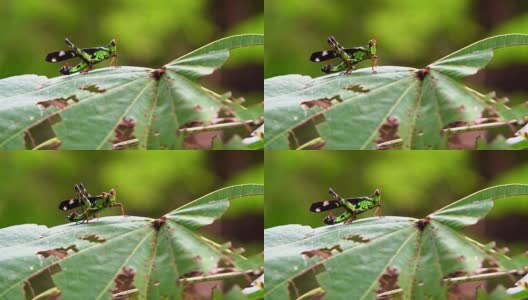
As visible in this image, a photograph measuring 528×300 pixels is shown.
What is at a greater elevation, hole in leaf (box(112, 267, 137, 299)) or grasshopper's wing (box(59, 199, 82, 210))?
grasshopper's wing (box(59, 199, 82, 210))

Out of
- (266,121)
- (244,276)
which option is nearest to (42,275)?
(244,276)

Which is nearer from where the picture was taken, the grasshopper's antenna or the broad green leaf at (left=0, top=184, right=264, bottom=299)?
the broad green leaf at (left=0, top=184, right=264, bottom=299)

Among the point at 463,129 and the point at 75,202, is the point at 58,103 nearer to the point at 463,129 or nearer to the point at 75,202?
the point at 75,202

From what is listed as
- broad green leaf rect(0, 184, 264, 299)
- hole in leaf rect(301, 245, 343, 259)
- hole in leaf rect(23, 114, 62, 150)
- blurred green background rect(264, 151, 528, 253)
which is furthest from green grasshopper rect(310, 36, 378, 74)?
hole in leaf rect(23, 114, 62, 150)

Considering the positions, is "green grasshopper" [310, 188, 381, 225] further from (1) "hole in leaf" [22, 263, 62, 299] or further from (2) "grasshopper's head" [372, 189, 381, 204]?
(1) "hole in leaf" [22, 263, 62, 299]

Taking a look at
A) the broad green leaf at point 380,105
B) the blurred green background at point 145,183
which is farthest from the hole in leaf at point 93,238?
the broad green leaf at point 380,105

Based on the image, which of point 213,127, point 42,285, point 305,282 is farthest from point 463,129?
point 42,285
